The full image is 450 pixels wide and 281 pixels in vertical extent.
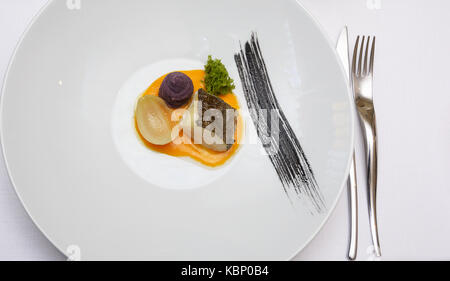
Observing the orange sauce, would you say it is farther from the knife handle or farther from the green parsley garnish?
the knife handle

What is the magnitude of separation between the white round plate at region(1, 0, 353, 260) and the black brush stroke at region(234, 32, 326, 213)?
0.03m

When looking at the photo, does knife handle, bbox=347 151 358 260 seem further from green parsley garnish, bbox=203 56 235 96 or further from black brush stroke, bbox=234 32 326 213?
green parsley garnish, bbox=203 56 235 96

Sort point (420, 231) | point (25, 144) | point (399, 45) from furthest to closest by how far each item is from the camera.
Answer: point (399, 45) → point (420, 231) → point (25, 144)

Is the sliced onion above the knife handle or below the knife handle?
above

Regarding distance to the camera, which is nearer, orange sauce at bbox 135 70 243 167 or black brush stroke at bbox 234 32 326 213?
black brush stroke at bbox 234 32 326 213

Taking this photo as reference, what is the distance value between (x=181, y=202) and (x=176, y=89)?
43cm

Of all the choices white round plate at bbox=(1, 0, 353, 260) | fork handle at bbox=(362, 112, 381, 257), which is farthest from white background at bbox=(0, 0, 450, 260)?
white round plate at bbox=(1, 0, 353, 260)

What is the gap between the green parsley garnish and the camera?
4.00 feet

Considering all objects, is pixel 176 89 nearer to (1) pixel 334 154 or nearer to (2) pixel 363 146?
(1) pixel 334 154

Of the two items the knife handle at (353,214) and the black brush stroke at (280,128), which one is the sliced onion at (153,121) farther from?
the knife handle at (353,214)

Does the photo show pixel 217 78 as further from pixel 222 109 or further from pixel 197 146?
pixel 197 146

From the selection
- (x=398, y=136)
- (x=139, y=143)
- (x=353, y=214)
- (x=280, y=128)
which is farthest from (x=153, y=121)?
(x=398, y=136)

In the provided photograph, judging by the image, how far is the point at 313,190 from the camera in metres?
1.09
